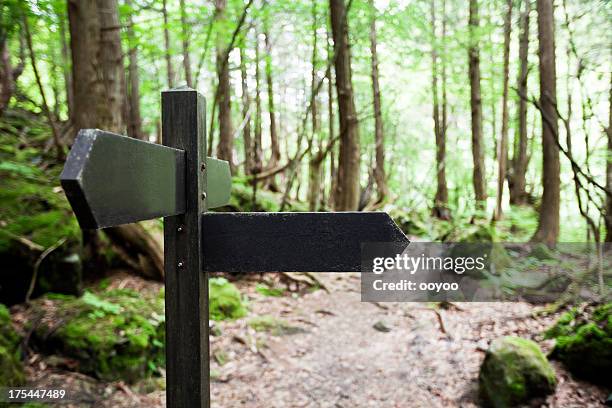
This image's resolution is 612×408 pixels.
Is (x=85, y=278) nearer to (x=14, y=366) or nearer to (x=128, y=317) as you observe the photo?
(x=128, y=317)

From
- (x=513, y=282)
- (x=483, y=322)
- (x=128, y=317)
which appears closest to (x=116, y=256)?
(x=128, y=317)

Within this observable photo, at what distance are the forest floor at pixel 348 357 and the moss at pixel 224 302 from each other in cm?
15

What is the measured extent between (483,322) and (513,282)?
1.48 metres

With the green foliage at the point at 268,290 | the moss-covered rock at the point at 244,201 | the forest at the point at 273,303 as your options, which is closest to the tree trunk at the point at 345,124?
the forest at the point at 273,303

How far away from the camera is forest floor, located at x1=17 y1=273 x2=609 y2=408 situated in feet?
12.5

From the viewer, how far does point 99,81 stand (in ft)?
17.9

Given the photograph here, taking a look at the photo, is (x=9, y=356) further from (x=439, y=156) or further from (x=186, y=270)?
(x=439, y=156)

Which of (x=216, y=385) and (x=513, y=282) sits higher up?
(x=513, y=282)

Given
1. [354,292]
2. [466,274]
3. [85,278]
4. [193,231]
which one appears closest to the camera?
[193,231]

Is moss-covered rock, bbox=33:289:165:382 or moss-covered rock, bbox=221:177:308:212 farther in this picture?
moss-covered rock, bbox=221:177:308:212

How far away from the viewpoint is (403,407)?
399 centimetres

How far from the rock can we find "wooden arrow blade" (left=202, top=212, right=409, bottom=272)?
310 cm

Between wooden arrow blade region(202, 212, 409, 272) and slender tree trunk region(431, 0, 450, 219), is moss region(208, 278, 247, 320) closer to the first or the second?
wooden arrow blade region(202, 212, 409, 272)

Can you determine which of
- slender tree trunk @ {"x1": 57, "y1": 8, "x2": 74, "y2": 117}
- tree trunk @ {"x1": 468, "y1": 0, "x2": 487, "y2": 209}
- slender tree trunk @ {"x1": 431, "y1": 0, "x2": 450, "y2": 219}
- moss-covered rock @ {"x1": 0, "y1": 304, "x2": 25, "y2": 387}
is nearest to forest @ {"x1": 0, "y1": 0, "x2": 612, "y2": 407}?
moss-covered rock @ {"x1": 0, "y1": 304, "x2": 25, "y2": 387}
